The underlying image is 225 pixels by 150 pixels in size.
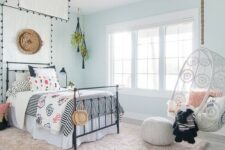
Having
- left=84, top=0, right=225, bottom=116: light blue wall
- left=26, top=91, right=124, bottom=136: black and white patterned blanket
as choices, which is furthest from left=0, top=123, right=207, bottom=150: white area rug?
left=84, top=0, right=225, bottom=116: light blue wall

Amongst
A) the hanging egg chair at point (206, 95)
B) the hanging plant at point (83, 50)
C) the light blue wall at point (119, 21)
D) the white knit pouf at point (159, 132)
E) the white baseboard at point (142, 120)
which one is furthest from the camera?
the hanging plant at point (83, 50)

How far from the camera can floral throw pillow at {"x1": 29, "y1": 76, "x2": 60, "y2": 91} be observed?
3773mm

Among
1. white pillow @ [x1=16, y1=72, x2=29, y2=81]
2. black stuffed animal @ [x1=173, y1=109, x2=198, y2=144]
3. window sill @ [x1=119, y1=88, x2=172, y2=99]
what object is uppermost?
white pillow @ [x1=16, y1=72, x2=29, y2=81]

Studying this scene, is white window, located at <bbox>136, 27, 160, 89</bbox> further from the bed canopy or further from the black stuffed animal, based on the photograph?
the black stuffed animal

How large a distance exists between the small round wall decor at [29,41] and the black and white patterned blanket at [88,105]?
4.66 ft

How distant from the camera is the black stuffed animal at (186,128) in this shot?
2.69 m

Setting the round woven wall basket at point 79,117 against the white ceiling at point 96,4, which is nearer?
the round woven wall basket at point 79,117

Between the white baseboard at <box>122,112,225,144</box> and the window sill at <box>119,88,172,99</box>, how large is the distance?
0.46 metres

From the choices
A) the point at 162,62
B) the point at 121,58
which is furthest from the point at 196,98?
the point at 121,58

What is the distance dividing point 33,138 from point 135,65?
8.63ft

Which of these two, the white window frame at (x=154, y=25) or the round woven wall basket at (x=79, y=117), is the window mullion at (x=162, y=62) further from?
the round woven wall basket at (x=79, y=117)

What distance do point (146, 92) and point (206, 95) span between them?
6.08 ft

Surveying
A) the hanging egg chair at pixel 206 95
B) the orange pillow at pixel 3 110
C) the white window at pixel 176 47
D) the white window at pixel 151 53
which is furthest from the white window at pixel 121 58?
the orange pillow at pixel 3 110

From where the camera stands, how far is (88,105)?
10.2 feet
